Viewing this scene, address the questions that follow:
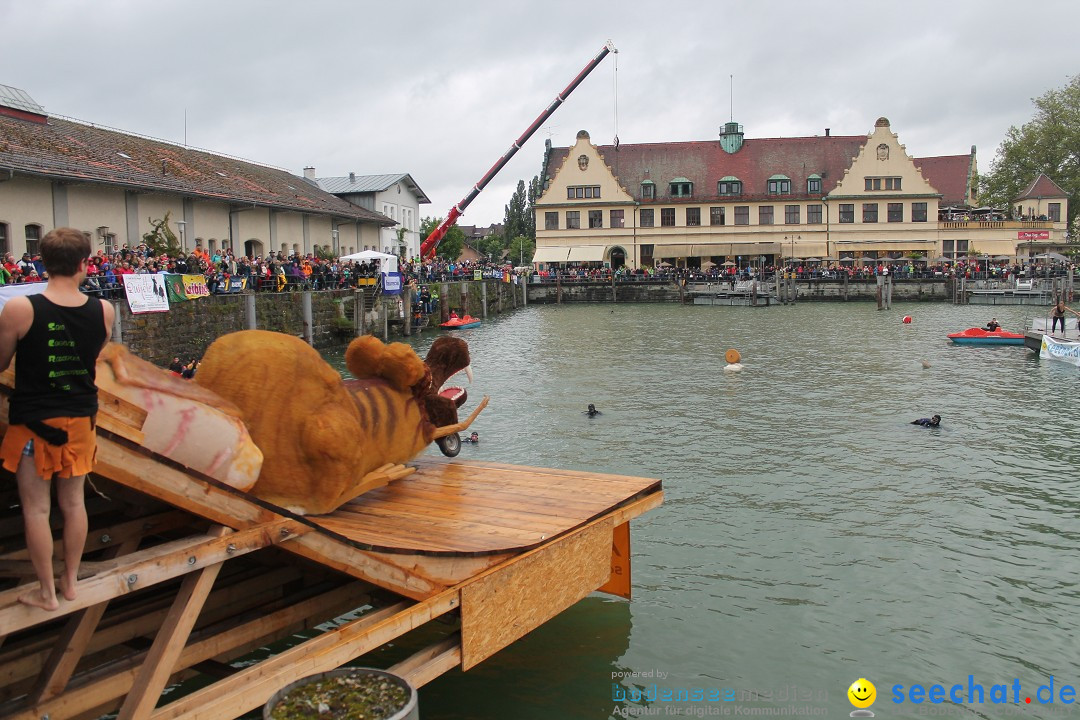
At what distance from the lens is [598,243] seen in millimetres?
86375

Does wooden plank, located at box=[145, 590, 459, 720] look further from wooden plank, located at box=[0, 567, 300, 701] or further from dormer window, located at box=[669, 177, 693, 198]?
dormer window, located at box=[669, 177, 693, 198]

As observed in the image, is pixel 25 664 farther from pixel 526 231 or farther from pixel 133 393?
pixel 526 231

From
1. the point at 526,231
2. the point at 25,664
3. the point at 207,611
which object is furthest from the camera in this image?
the point at 526,231

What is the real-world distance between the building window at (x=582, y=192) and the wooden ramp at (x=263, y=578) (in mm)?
79057

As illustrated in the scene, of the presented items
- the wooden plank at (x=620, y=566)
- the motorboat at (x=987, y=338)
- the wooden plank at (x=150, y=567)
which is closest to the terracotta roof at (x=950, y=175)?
the motorboat at (x=987, y=338)

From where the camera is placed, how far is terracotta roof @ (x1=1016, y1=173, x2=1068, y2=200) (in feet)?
283

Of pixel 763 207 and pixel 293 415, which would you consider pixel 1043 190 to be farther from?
pixel 293 415

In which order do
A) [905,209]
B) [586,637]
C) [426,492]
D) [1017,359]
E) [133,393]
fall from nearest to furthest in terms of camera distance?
1. [133,393]
2. [426,492]
3. [586,637]
4. [1017,359]
5. [905,209]

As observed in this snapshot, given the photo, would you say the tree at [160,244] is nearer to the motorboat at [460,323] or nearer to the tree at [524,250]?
the motorboat at [460,323]

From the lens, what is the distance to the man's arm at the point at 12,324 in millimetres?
4266

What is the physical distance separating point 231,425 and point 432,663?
6.69 feet

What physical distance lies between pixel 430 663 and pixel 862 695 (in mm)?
4033

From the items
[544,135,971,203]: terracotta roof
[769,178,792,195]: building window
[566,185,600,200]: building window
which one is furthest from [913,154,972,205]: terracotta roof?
[566,185,600,200]: building window

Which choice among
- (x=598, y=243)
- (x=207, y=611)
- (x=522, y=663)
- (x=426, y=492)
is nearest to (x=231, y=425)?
(x=207, y=611)
